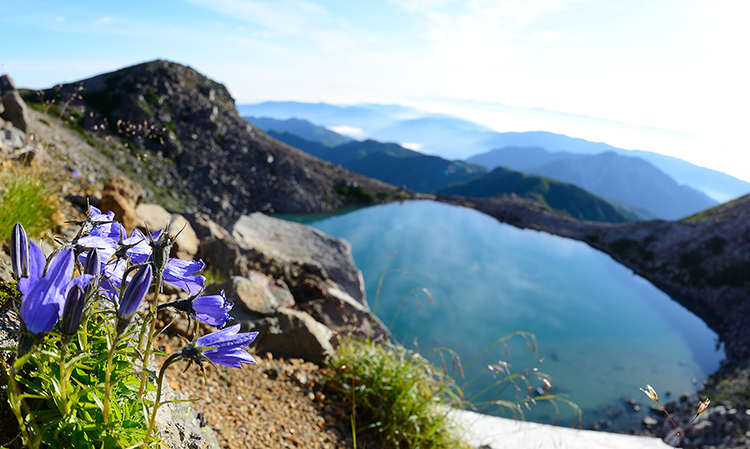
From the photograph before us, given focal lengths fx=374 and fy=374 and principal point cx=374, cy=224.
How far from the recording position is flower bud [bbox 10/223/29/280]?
1001mm

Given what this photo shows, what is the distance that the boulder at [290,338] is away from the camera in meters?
4.39

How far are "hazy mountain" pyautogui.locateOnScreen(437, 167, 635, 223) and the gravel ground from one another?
125157mm

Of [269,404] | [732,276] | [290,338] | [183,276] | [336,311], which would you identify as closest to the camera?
[183,276]

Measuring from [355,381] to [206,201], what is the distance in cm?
3429

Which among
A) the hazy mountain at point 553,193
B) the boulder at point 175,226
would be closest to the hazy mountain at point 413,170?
the hazy mountain at point 553,193

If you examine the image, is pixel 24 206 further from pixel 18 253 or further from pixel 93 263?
pixel 93 263

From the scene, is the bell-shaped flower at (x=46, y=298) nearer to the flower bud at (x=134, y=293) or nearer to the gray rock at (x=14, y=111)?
the flower bud at (x=134, y=293)

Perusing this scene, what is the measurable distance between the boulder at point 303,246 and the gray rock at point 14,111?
7025 mm

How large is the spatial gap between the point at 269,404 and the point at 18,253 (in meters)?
2.88

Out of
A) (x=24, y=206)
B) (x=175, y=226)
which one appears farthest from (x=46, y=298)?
(x=175, y=226)

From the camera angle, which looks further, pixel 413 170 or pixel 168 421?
pixel 413 170

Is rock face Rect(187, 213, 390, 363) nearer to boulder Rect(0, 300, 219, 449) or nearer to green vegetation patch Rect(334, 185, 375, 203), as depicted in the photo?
boulder Rect(0, 300, 219, 449)

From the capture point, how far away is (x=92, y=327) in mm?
1531

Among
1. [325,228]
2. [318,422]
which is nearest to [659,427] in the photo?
[318,422]
